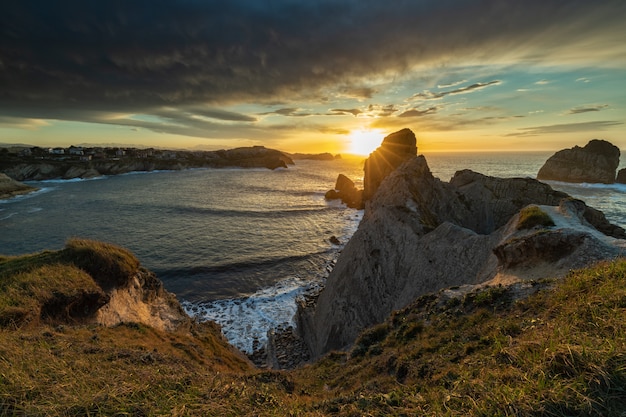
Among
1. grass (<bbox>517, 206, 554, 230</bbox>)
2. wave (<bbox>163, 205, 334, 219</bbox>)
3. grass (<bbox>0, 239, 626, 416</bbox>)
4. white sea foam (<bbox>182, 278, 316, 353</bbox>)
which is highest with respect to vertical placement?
grass (<bbox>517, 206, 554, 230</bbox>)

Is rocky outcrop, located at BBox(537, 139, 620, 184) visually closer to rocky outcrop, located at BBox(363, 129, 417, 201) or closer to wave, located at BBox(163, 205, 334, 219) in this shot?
rocky outcrop, located at BBox(363, 129, 417, 201)

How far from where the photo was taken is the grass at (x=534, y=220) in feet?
50.0

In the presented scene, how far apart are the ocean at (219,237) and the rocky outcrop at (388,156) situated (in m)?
10.8

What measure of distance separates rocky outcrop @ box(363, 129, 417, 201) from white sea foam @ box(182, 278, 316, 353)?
36160mm

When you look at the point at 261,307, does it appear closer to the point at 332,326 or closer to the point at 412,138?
the point at 332,326

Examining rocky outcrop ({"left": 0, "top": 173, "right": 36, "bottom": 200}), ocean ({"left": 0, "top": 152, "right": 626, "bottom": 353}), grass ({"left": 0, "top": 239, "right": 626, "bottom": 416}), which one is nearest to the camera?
grass ({"left": 0, "top": 239, "right": 626, "bottom": 416})

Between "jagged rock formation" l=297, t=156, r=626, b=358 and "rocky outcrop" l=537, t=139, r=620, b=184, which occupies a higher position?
"rocky outcrop" l=537, t=139, r=620, b=184

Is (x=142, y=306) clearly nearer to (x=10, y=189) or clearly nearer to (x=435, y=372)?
(x=435, y=372)

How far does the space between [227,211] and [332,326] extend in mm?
53109

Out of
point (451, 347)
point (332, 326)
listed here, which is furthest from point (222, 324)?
point (451, 347)

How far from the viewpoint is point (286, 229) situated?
56594 mm

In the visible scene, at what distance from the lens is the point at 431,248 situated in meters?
19.8

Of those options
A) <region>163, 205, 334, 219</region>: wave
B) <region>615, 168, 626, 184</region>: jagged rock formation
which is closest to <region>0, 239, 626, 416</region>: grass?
<region>163, 205, 334, 219</region>: wave

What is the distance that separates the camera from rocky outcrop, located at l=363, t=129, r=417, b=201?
198ft
